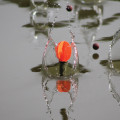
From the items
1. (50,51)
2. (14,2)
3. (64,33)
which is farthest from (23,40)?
(14,2)

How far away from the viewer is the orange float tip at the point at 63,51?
784 mm

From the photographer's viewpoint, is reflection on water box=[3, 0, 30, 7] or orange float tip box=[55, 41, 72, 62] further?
reflection on water box=[3, 0, 30, 7]

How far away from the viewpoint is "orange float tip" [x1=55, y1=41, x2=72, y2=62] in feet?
2.57

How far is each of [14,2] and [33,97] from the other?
75 centimetres

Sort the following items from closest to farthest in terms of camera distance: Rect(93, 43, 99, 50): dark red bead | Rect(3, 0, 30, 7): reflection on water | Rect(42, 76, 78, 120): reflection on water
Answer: Rect(42, 76, 78, 120): reflection on water < Rect(93, 43, 99, 50): dark red bead < Rect(3, 0, 30, 7): reflection on water

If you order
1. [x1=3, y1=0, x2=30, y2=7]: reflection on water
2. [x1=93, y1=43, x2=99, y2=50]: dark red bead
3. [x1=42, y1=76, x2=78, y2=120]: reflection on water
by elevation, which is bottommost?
[x1=42, y1=76, x2=78, y2=120]: reflection on water

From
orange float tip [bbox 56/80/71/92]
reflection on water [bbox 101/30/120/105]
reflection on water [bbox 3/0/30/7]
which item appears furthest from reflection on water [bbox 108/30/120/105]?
reflection on water [bbox 3/0/30/7]

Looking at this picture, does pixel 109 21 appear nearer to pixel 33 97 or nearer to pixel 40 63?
pixel 40 63

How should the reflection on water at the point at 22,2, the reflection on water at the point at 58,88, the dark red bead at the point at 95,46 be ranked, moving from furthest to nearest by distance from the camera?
1. the reflection on water at the point at 22,2
2. the dark red bead at the point at 95,46
3. the reflection on water at the point at 58,88

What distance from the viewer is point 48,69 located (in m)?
0.83

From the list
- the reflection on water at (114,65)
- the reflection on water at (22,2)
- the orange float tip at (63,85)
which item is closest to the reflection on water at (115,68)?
the reflection on water at (114,65)

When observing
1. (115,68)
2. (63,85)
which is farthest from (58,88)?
(115,68)

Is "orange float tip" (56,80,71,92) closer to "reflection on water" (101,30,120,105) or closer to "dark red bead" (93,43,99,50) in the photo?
"reflection on water" (101,30,120,105)

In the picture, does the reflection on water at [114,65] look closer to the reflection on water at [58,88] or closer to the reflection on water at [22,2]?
the reflection on water at [58,88]
